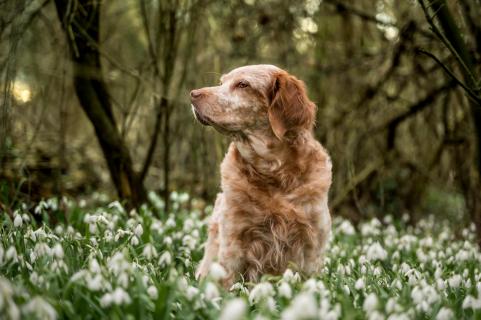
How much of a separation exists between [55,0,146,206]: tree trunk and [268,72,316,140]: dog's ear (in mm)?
2154

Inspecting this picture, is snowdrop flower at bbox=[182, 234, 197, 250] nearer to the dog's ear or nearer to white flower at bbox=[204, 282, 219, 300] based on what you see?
the dog's ear

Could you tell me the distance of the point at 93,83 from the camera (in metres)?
5.91

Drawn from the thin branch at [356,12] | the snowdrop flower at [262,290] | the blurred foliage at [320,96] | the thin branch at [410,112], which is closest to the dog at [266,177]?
the snowdrop flower at [262,290]

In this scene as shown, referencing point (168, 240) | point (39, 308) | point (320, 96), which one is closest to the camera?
point (39, 308)

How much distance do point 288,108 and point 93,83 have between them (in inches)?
103

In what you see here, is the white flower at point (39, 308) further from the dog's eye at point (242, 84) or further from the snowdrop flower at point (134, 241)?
the dog's eye at point (242, 84)

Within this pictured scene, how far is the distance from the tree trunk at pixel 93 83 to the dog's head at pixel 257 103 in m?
1.91

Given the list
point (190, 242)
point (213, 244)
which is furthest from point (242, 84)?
point (190, 242)

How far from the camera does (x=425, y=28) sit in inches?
273

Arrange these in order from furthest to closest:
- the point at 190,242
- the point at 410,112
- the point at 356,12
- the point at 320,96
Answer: the point at 320,96 → the point at 410,112 → the point at 356,12 → the point at 190,242

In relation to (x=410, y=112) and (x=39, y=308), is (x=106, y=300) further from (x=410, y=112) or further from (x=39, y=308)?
(x=410, y=112)

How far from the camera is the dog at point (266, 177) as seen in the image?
151 inches

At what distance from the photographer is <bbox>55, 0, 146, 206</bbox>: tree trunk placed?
5.55 m

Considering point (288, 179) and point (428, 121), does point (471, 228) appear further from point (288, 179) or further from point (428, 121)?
point (288, 179)
